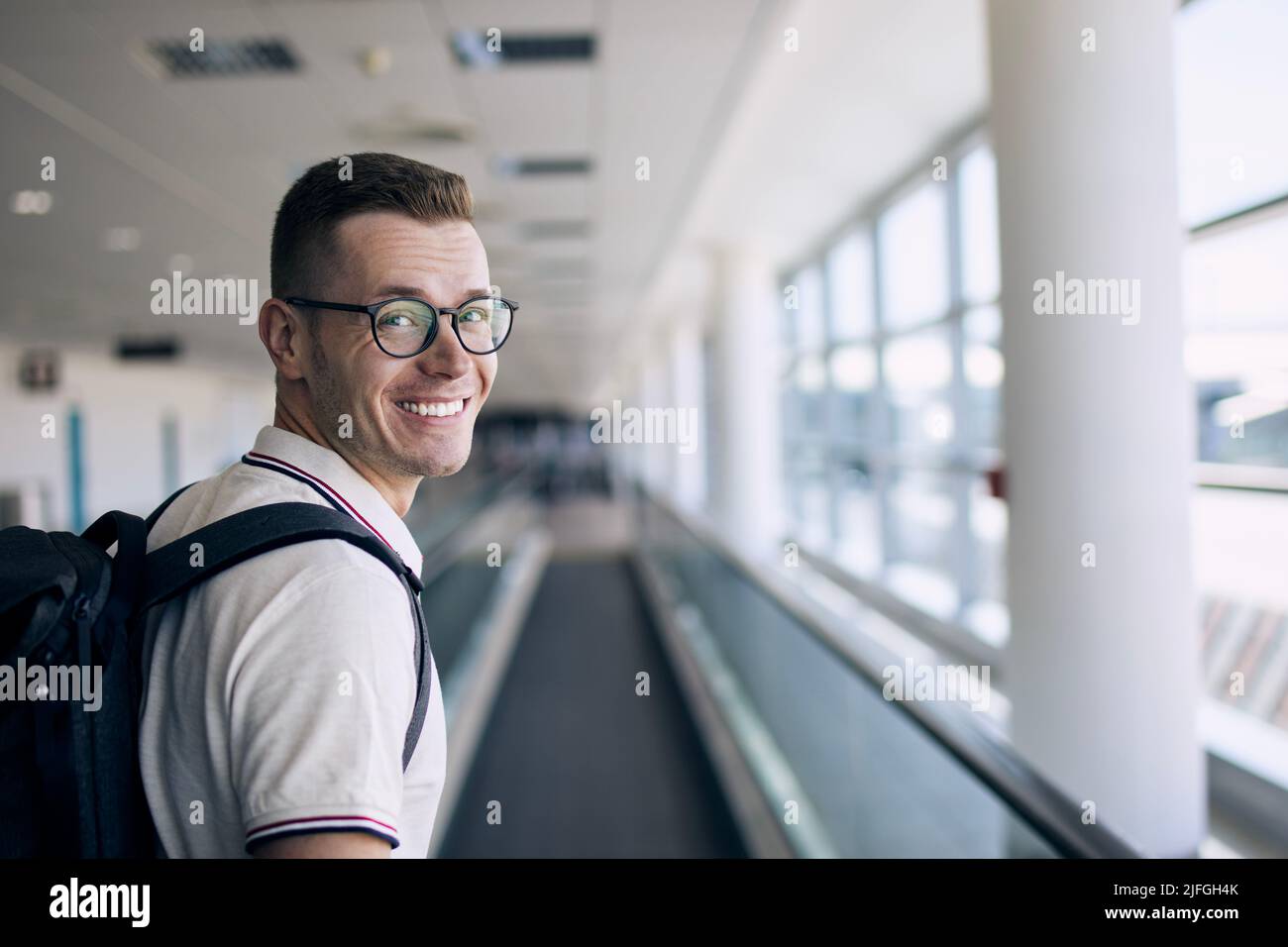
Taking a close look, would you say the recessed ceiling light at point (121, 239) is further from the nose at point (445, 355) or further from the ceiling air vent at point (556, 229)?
the nose at point (445, 355)

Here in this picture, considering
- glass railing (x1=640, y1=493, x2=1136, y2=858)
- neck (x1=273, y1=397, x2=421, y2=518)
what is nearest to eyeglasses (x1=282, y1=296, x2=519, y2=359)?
neck (x1=273, y1=397, x2=421, y2=518)

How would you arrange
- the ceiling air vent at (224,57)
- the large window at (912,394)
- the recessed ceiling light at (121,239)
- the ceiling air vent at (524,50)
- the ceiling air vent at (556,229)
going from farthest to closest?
the large window at (912,394) < the recessed ceiling light at (121,239) < the ceiling air vent at (556,229) < the ceiling air vent at (524,50) < the ceiling air vent at (224,57)

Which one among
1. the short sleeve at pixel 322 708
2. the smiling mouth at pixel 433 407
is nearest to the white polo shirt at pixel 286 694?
the short sleeve at pixel 322 708

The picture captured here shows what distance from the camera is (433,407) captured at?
0.96 m

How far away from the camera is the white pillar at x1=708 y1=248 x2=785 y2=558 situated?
8719mm

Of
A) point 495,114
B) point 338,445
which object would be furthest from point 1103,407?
point 495,114

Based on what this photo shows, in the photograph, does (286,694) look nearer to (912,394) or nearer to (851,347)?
(912,394)

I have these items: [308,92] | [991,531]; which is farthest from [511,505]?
[308,92]

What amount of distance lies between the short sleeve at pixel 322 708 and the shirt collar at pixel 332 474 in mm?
133

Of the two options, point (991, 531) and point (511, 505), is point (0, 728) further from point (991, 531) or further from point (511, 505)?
point (511, 505)

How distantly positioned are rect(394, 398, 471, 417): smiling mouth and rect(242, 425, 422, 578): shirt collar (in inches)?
3.9

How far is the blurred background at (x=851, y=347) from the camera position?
192 cm

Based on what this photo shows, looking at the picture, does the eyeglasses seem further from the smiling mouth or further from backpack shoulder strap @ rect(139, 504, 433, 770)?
backpack shoulder strap @ rect(139, 504, 433, 770)

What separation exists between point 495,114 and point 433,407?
3163mm
